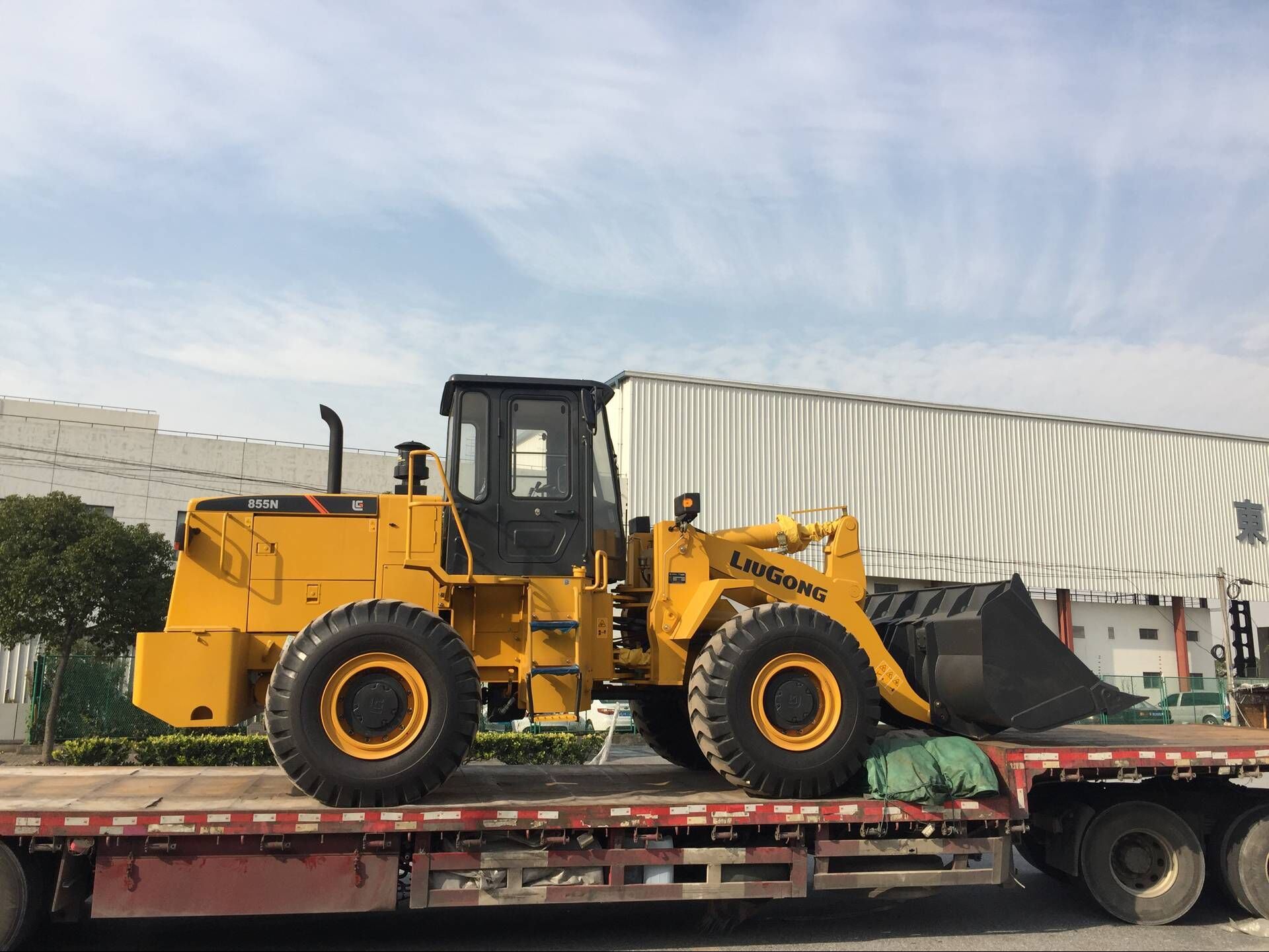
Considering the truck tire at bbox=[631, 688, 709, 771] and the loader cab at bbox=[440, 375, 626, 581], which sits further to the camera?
the truck tire at bbox=[631, 688, 709, 771]

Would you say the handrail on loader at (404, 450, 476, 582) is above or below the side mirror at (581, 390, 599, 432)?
below

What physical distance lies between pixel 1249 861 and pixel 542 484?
644 centimetres

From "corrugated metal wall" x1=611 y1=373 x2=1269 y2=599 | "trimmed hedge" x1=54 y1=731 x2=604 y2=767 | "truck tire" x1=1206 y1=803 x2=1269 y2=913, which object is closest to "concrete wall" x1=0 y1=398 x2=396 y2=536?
"corrugated metal wall" x1=611 y1=373 x2=1269 y2=599

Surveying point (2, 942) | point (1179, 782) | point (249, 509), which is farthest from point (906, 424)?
point (2, 942)

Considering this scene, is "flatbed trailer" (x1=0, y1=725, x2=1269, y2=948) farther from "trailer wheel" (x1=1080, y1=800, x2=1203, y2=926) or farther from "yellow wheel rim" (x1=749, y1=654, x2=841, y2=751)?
"yellow wheel rim" (x1=749, y1=654, x2=841, y2=751)

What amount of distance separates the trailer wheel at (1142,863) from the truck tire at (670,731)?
3.45 m

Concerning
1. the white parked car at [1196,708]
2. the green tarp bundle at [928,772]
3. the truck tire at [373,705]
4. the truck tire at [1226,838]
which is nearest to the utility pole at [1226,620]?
the white parked car at [1196,708]

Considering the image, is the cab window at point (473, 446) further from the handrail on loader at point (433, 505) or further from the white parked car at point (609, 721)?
the white parked car at point (609, 721)

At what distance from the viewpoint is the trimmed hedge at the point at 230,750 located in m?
15.5

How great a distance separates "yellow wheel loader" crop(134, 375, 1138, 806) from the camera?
22.9 feet

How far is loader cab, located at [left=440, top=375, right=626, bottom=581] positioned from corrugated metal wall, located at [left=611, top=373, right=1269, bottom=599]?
21885 millimetres

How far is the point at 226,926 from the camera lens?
794 centimetres

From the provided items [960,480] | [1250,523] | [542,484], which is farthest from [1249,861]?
[1250,523]

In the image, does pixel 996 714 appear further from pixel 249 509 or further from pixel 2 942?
pixel 2 942
